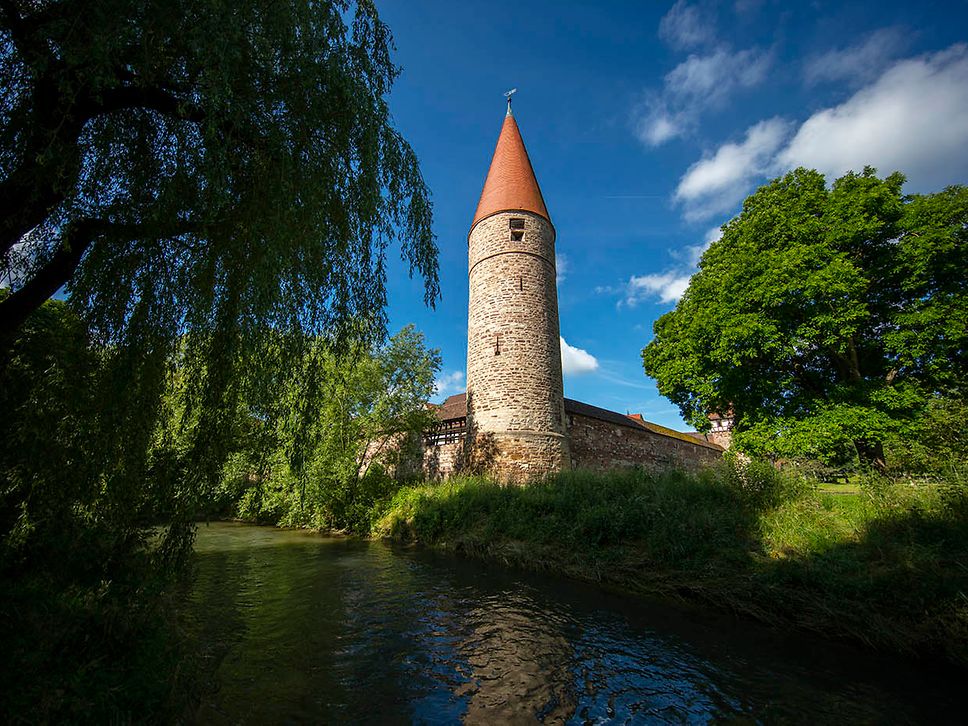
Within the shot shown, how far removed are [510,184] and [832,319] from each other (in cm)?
1128

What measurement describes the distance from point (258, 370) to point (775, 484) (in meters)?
9.62

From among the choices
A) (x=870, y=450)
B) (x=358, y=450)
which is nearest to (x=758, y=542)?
(x=870, y=450)

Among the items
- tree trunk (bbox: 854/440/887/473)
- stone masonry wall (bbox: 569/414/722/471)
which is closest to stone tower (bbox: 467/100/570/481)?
stone masonry wall (bbox: 569/414/722/471)

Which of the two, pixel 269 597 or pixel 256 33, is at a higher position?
pixel 256 33

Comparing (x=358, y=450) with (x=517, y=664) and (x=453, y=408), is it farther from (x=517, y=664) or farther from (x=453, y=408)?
(x=517, y=664)

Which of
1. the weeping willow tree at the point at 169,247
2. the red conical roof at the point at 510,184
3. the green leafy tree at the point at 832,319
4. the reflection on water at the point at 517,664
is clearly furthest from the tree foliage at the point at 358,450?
the green leafy tree at the point at 832,319

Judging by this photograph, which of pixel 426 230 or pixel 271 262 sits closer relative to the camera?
pixel 271 262

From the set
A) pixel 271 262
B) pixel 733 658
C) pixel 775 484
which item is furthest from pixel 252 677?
pixel 775 484

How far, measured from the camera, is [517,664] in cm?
469

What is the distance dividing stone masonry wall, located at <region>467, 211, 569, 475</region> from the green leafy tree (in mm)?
4380

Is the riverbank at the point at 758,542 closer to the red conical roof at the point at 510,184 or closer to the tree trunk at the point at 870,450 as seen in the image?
the tree trunk at the point at 870,450

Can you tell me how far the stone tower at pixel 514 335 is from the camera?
1412cm

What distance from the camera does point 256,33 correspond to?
3.65 metres

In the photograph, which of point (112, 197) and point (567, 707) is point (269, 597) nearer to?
point (567, 707)
